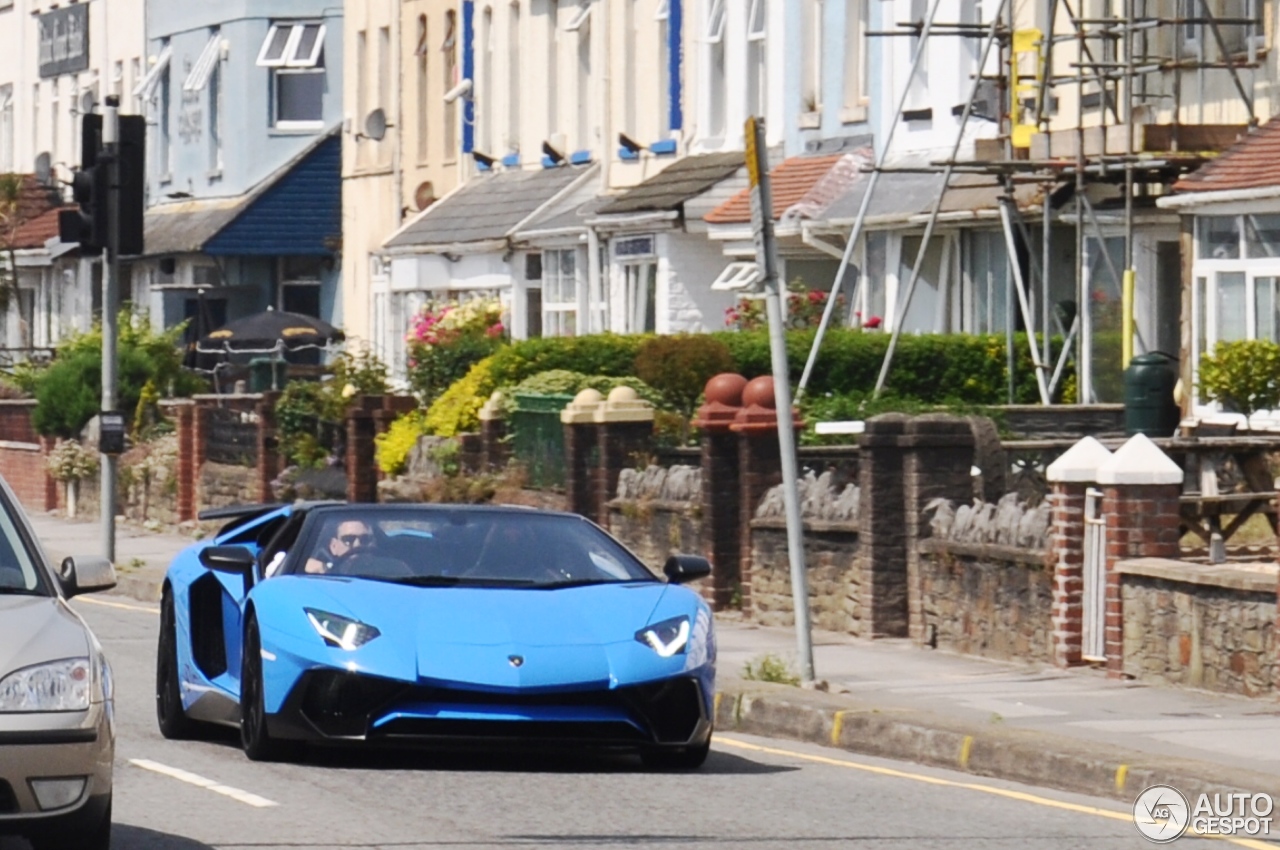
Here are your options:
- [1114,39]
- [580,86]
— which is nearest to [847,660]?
[1114,39]

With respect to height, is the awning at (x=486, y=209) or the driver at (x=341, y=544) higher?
the awning at (x=486, y=209)

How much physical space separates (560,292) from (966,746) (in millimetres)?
27649

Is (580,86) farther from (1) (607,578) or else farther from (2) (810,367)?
(1) (607,578)

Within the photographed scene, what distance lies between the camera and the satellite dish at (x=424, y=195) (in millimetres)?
45812

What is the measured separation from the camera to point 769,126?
114ft

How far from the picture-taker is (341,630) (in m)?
11.4

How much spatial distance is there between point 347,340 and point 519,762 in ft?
117

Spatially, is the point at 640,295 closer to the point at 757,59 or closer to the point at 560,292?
the point at 560,292

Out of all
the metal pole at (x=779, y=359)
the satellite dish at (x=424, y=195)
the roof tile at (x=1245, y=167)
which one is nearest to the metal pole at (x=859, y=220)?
the roof tile at (x=1245, y=167)

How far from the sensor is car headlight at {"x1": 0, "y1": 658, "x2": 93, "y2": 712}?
322 inches

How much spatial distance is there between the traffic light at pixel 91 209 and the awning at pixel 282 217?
25.8m

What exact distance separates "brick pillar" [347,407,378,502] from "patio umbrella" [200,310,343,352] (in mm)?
15757

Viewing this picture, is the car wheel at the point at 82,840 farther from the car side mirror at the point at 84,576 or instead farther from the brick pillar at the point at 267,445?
the brick pillar at the point at 267,445

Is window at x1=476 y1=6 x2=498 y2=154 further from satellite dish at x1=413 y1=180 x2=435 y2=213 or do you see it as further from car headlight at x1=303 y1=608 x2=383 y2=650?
car headlight at x1=303 y1=608 x2=383 y2=650
